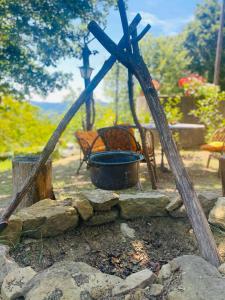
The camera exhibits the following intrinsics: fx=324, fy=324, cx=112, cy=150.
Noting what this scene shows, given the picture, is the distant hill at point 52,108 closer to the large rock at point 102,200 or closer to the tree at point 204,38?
the tree at point 204,38

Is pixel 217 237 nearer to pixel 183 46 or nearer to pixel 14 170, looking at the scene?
pixel 14 170

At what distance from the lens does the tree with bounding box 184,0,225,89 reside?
1259cm

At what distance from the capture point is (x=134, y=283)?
162cm

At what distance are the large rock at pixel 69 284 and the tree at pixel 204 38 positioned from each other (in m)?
11.8

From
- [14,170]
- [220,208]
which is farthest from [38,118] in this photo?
[220,208]

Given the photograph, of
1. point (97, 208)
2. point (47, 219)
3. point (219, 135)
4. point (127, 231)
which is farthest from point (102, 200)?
point (219, 135)

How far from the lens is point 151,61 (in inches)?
527

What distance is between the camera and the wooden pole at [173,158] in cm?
193

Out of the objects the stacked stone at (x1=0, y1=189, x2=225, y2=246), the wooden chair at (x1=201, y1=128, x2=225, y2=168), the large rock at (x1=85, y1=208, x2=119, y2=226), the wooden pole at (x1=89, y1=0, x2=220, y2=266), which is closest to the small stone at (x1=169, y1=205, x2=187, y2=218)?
the stacked stone at (x1=0, y1=189, x2=225, y2=246)

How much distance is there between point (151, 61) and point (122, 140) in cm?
909

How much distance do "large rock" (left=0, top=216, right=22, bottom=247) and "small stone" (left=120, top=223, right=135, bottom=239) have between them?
80cm

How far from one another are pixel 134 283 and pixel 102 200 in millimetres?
1088

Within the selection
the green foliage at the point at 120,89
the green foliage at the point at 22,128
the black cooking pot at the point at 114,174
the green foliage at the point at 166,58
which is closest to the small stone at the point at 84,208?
the black cooking pot at the point at 114,174

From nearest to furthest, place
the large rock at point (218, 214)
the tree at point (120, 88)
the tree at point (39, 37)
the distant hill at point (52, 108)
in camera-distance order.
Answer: the large rock at point (218, 214), the tree at point (39, 37), the distant hill at point (52, 108), the tree at point (120, 88)
